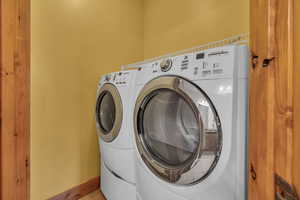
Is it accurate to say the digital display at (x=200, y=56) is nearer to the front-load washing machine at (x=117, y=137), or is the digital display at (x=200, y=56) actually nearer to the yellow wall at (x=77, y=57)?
the front-load washing machine at (x=117, y=137)

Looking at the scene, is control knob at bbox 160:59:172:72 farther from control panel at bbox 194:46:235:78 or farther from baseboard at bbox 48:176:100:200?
baseboard at bbox 48:176:100:200

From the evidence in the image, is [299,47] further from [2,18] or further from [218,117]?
[2,18]

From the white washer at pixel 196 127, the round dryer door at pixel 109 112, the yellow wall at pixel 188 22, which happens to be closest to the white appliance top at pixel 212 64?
the white washer at pixel 196 127

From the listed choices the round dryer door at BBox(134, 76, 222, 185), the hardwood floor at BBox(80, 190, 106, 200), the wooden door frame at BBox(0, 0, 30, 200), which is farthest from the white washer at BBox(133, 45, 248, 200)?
the hardwood floor at BBox(80, 190, 106, 200)

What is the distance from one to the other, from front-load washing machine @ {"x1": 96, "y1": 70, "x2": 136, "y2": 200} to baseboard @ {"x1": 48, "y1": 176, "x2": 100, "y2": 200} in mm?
209

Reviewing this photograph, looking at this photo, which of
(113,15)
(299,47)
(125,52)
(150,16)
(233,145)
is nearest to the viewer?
(299,47)

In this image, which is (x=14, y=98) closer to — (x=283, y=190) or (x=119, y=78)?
(x=119, y=78)

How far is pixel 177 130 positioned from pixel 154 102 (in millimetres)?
201

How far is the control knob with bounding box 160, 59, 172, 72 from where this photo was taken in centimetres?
77

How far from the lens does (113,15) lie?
5.74 ft

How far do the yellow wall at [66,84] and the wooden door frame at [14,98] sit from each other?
22.6 inches

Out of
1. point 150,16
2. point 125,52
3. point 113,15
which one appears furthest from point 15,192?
point 150,16

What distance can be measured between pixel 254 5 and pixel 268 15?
0.06 m

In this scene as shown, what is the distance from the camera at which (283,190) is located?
A: 0.94 ft
